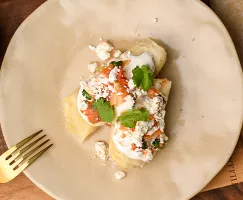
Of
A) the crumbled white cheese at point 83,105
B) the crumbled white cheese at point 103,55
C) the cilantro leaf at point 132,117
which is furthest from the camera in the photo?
the crumbled white cheese at point 103,55

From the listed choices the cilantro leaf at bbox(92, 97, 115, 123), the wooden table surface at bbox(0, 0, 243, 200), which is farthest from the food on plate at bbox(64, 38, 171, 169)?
the wooden table surface at bbox(0, 0, 243, 200)

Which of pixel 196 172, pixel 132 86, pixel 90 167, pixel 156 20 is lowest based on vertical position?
pixel 90 167

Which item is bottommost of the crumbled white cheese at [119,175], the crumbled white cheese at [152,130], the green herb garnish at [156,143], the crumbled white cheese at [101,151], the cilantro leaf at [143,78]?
the crumbled white cheese at [119,175]

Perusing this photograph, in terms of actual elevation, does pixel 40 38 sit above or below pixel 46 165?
above

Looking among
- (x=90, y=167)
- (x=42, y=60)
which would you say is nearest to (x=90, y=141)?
(x=90, y=167)

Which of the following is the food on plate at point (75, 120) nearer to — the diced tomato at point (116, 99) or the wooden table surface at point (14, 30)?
the diced tomato at point (116, 99)

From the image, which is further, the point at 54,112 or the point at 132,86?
the point at 54,112

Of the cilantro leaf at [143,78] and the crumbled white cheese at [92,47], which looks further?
the crumbled white cheese at [92,47]

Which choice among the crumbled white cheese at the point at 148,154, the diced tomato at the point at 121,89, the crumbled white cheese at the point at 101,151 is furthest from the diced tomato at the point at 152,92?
the crumbled white cheese at the point at 101,151

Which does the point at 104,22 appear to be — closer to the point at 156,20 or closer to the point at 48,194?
→ the point at 156,20
